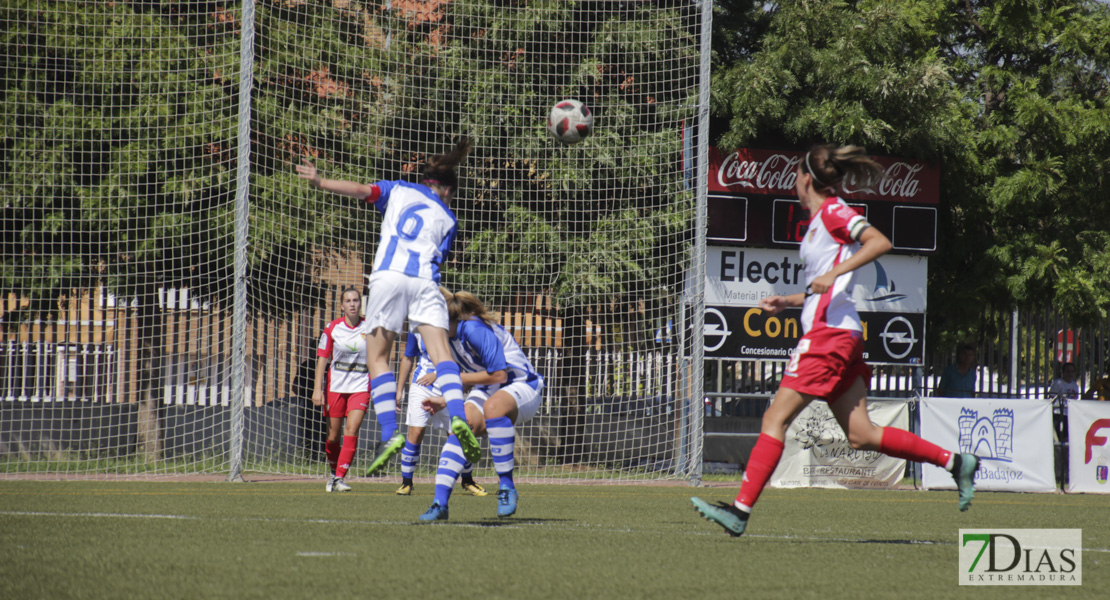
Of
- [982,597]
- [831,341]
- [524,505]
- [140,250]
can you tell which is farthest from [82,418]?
[982,597]

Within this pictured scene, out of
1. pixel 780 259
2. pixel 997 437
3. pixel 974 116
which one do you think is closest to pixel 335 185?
pixel 780 259

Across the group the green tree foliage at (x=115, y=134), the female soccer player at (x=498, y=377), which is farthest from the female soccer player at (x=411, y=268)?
the green tree foliage at (x=115, y=134)

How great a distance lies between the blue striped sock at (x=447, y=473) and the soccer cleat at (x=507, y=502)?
448mm

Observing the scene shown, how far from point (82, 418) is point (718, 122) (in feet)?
29.2

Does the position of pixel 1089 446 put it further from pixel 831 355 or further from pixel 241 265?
pixel 241 265

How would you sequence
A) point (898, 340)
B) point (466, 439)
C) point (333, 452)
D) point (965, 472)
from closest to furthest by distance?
point (965, 472), point (466, 439), point (333, 452), point (898, 340)

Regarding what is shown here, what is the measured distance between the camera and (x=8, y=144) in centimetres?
1298

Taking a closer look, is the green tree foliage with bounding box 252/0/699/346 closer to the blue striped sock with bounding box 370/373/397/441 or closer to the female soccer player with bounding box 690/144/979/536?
the blue striped sock with bounding box 370/373/397/441

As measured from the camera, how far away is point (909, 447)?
17.8 ft

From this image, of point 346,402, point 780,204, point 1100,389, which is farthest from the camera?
point 1100,389

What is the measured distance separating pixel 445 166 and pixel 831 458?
8.21 m

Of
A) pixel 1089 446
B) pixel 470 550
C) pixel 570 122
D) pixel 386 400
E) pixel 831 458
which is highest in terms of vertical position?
pixel 570 122

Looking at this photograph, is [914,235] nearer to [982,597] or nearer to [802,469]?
[802,469]

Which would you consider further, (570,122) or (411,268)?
(570,122)
